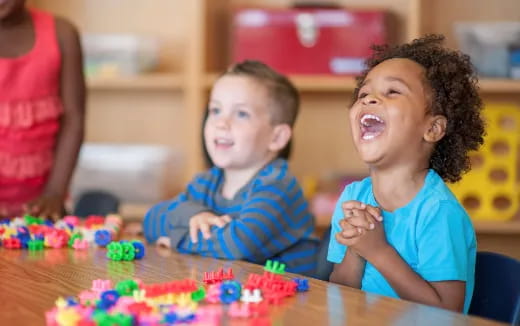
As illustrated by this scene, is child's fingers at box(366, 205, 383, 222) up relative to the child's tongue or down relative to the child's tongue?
down

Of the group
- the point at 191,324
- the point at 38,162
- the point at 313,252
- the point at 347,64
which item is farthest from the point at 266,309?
the point at 347,64

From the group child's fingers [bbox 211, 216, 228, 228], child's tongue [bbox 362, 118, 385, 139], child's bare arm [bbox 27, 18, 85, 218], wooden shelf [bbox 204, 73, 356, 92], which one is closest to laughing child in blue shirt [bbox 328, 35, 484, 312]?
child's tongue [bbox 362, 118, 385, 139]

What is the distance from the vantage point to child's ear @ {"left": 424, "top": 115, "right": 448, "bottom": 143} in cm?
134

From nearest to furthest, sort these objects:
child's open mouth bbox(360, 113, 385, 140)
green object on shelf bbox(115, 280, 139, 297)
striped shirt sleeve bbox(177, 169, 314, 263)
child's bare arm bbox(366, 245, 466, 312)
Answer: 1. green object on shelf bbox(115, 280, 139, 297)
2. child's bare arm bbox(366, 245, 466, 312)
3. child's open mouth bbox(360, 113, 385, 140)
4. striped shirt sleeve bbox(177, 169, 314, 263)

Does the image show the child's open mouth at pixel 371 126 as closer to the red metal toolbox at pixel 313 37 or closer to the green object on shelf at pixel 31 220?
the green object on shelf at pixel 31 220

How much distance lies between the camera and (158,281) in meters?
1.20

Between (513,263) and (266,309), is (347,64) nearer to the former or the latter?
(513,263)

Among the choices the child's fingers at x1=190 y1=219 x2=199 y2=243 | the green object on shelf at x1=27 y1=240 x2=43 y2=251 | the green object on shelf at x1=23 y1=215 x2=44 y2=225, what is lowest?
the green object on shelf at x1=23 y1=215 x2=44 y2=225

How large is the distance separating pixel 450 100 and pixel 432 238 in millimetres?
242

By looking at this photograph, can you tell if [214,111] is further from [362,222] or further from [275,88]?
[362,222]

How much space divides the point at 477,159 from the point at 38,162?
1.57 meters

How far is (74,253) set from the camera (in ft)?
4.93

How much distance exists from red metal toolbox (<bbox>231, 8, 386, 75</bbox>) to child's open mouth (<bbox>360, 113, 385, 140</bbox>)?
1624mm

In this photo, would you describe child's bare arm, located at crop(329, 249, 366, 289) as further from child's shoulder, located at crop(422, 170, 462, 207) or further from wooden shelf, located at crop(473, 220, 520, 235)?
wooden shelf, located at crop(473, 220, 520, 235)
